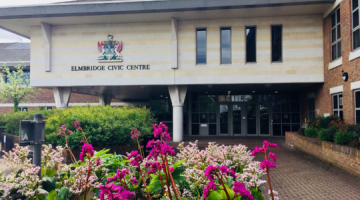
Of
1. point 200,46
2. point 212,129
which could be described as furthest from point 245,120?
point 200,46

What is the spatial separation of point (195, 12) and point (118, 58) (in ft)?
17.0

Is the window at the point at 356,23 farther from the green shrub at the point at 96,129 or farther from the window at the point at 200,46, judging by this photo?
the green shrub at the point at 96,129

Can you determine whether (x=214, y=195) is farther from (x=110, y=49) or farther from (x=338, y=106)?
(x=110, y=49)

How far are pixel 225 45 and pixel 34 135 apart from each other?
1329 centimetres

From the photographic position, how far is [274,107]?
66.1ft

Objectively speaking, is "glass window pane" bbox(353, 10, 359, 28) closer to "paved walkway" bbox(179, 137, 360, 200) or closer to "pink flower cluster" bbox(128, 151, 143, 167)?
"paved walkway" bbox(179, 137, 360, 200)

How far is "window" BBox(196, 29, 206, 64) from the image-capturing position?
1540 centimetres

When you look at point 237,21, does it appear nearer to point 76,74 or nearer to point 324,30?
point 324,30

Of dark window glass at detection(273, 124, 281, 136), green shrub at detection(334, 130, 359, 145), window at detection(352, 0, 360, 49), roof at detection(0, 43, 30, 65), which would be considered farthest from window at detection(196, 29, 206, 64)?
roof at detection(0, 43, 30, 65)

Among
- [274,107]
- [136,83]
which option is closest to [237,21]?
[136,83]

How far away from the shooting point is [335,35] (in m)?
13.0

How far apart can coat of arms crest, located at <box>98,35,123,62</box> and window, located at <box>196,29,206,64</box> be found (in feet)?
14.9

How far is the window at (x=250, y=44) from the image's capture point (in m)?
15.1

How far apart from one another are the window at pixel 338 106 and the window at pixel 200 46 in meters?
7.06
